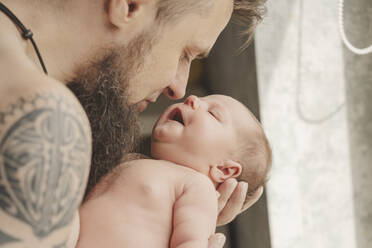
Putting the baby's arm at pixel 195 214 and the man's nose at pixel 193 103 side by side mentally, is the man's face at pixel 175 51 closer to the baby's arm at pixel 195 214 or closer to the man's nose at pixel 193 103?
the man's nose at pixel 193 103

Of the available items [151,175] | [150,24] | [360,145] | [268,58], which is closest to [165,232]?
[151,175]

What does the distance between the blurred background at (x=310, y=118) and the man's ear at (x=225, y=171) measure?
58 cm

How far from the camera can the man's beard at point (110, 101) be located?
117cm

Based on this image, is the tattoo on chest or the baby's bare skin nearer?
the tattoo on chest

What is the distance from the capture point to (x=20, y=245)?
75 centimetres

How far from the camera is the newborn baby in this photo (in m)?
1.16

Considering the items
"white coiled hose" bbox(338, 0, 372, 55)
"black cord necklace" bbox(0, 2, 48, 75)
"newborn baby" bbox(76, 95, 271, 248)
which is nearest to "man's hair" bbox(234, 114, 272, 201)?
"newborn baby" bbox(76, 95, 271, 248)

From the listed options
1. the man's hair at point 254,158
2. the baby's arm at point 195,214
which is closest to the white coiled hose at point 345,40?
the man's hair at point 254,158

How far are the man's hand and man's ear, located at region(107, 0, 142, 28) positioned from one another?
0.51m

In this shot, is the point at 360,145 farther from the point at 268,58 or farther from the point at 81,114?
the point at 81,114

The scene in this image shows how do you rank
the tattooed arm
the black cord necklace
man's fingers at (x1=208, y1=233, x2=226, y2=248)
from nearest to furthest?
the tattooed arm → the black cord necklace → man's fingers at (x1=208, y1=233, x2=226, y2=248)

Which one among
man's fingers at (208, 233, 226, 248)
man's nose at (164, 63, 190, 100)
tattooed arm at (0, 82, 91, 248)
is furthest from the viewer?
man's nose at (164, 63, 190, 100)

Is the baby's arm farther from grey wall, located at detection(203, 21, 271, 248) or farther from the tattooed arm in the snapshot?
grey wall, located at detection(203, 21, 271, 248)

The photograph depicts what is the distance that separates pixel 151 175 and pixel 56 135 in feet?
1.64
